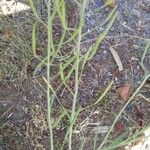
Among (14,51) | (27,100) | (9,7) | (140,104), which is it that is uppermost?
(9,7)

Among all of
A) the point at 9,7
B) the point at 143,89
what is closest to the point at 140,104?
the point at 143,89

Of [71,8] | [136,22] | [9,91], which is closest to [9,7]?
[71,8]

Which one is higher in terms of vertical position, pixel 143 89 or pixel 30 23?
pixel 30 23

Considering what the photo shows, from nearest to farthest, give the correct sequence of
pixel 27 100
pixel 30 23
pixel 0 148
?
1. pixel 0 148
2. pixel 27 100
3. pixel 30 23

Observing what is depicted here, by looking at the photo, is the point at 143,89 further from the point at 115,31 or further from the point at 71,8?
the point at 71,8

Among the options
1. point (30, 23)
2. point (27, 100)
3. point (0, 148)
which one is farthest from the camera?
point (30, 23)

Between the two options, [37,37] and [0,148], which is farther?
[37,37]

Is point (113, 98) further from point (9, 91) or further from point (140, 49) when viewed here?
→ point (9, 91)
